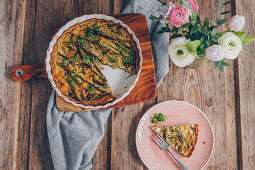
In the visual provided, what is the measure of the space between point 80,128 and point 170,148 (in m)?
0.81

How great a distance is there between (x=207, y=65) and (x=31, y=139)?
1.75 meters

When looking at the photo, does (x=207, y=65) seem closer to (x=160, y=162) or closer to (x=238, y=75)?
(x=238, y=75)

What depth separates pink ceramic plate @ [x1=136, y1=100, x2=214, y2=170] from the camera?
1777mm

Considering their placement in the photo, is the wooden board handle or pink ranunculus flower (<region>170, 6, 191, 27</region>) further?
the wooden board handle

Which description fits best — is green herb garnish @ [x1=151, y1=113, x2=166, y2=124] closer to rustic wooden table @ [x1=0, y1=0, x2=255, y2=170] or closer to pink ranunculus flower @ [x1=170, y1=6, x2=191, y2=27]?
rustic wooden table @ [x1=0, y1=0, x2=255, y2=170]

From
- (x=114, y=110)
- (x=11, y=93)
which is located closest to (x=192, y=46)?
(x=114, y=110)

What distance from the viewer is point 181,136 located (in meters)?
1.77

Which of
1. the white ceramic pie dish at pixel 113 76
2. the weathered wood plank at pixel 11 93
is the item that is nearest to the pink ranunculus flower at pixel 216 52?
the white ceramic pie dish at pixel 113 76

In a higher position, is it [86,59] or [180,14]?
[180,14]

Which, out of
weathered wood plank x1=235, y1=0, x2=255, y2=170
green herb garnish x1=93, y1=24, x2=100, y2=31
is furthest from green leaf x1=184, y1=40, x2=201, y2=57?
weathered wood plank x1=235, y1=0, x2=255, y2=170

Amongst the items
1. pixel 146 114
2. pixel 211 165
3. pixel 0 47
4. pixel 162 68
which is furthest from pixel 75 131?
pixel 211 165

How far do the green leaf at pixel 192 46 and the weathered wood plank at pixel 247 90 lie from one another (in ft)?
2.86

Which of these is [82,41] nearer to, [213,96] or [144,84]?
[144,84]

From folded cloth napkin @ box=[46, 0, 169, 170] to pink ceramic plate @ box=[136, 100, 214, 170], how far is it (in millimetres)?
289
